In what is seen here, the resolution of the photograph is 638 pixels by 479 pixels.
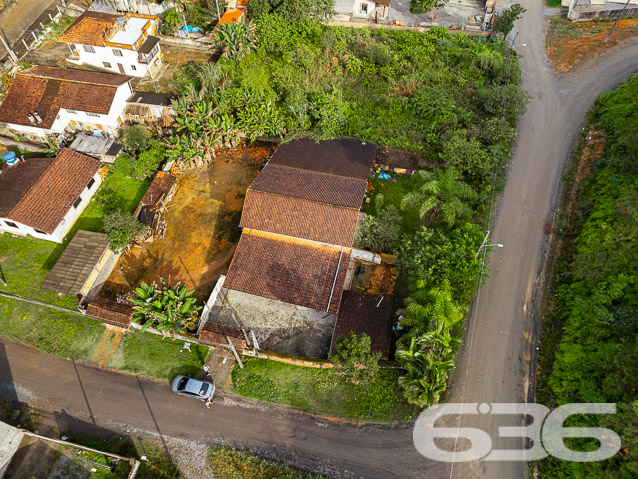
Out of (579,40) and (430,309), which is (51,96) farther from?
(579,40)

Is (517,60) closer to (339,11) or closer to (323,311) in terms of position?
(339,11)

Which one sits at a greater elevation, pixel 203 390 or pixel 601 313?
pixel 601 313

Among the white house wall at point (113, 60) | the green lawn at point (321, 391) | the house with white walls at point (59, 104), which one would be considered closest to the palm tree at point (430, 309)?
the green lawn at point (321, 391)

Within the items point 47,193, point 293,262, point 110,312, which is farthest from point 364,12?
point 110,312

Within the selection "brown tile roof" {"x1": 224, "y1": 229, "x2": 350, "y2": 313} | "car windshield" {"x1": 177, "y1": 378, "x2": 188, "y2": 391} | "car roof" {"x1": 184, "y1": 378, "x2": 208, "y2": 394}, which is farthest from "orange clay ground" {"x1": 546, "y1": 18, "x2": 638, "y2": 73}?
"car windshield" {"x1": 177, "y1": 378, "x2": 188, "y2": 391}

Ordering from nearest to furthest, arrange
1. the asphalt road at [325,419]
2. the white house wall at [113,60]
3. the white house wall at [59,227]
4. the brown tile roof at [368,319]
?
the asphalt road at [325,419]
the brown tile roof at [368,319]
the white house wall at [59,227]
the white house wall at [113,60]

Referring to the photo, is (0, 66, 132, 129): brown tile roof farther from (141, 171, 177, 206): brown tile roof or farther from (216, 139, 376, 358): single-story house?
(216, 139, 376, 358): single-story house

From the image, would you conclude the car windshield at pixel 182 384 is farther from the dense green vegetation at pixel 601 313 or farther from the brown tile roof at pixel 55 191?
the dense green vegetation at pixel 601 313
